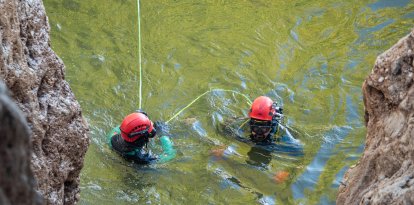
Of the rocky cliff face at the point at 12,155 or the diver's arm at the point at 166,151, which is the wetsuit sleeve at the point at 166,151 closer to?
the diver's arm at the point at 166,151

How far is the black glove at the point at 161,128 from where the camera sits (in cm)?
884

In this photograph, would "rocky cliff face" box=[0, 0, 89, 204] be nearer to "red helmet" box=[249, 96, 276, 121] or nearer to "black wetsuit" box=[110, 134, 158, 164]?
"black wetsuit" box=[110, 134, 158, 164]

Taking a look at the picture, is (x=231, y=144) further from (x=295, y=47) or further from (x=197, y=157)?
(x=295, y=47)

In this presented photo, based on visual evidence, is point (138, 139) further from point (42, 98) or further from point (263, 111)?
point (42, 98)

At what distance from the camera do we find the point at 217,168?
8.28 metres

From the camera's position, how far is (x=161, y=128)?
8.93 m

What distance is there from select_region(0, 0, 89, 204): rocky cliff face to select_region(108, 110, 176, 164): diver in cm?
217

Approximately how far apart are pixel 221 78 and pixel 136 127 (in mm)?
3364

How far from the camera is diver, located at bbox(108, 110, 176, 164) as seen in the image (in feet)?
24.0

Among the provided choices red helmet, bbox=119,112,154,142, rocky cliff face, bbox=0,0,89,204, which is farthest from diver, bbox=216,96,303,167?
rocky cliff face, bbox=0,0,89,204

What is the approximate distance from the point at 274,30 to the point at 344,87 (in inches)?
86.6

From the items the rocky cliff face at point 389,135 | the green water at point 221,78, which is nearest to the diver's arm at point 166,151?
the green water at point 221,78

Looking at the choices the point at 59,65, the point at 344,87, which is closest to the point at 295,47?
the point at 344,87

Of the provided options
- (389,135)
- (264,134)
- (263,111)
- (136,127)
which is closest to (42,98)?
(389,135)
